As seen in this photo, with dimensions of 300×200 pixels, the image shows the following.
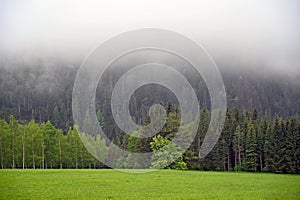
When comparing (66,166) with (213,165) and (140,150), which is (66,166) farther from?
(213,165)

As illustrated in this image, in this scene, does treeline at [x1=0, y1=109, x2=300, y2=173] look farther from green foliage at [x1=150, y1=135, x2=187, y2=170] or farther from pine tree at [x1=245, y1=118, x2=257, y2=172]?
green foliage at [x1=150, y1=135, x2=187, y2=170]

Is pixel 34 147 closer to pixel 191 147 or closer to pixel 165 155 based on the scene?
pixel 165 155

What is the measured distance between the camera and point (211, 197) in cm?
2684

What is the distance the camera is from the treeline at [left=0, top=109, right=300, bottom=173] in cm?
6844

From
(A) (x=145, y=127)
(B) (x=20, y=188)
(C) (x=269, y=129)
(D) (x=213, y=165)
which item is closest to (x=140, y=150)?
(A) (x=145, y=127)

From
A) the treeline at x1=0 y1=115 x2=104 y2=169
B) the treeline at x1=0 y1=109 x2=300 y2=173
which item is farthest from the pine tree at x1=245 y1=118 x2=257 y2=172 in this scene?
the treeline at x1=0 y1=115 x2=104 y2=169

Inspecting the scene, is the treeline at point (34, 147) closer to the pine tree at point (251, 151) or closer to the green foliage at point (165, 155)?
the green foliage at point (165, 155)

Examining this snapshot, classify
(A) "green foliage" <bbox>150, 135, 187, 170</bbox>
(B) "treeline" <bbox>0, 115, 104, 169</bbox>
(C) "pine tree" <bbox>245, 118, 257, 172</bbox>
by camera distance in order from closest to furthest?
1. (A) "green foliage" <bbox>150, 135, 187, 170</bbox>
2. (B) "treeline" <bbox>0, 115, 104, 169</bbox>
3. (C) "pine tree" <bbox>245, 118, 257, 172</bbox>

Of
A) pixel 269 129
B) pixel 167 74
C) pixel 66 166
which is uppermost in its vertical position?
pixel 167 74

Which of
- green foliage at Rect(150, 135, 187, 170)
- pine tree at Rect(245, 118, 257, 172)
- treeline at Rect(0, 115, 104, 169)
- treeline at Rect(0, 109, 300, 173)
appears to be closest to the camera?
green foliage at Rect(150, 135, 187, 170)

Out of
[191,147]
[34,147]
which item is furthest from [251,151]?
[34,147]

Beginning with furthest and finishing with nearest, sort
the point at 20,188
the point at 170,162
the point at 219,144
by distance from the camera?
the point at 219,144 → the point at 170,162 → the point at 20,188

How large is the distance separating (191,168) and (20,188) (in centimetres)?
4838

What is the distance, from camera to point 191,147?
241 feet
